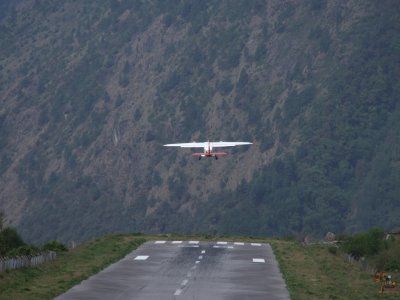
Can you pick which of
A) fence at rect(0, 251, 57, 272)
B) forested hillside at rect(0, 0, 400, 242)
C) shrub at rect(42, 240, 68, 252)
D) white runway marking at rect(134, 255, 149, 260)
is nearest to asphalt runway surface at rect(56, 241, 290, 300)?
white runway marking at rect(134, 255, 149, 260)

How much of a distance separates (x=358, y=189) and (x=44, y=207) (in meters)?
52.4

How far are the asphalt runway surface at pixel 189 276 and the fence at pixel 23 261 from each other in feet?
11.3

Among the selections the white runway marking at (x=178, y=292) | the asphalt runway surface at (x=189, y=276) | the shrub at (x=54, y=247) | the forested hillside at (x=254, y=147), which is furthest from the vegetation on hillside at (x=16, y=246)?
the forested hillside at (x=254, y=147)

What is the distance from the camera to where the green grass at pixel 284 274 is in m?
46.0

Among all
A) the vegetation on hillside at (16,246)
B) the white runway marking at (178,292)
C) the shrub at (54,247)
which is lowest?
the shrub at (54,247)

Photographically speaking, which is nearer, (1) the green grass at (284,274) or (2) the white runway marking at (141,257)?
(1) the green grass at (284,274)

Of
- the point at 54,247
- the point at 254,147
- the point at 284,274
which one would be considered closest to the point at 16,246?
the point at 54,247

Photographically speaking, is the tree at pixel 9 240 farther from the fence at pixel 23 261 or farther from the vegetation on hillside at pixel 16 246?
the fence at pixel 23 261

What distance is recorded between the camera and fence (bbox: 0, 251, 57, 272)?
5084cm

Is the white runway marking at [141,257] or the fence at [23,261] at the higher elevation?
the fence at [23,261]

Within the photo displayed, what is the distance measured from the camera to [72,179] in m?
189

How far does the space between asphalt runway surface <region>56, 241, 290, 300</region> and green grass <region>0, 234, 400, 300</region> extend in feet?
2.15

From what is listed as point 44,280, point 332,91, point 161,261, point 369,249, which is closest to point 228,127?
point 332,91

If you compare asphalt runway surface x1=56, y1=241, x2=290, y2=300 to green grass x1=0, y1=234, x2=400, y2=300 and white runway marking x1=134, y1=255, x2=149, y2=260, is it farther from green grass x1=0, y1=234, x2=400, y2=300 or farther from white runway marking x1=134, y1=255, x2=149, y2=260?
green grass x1=0, y1=234, x2=400, y2=300
